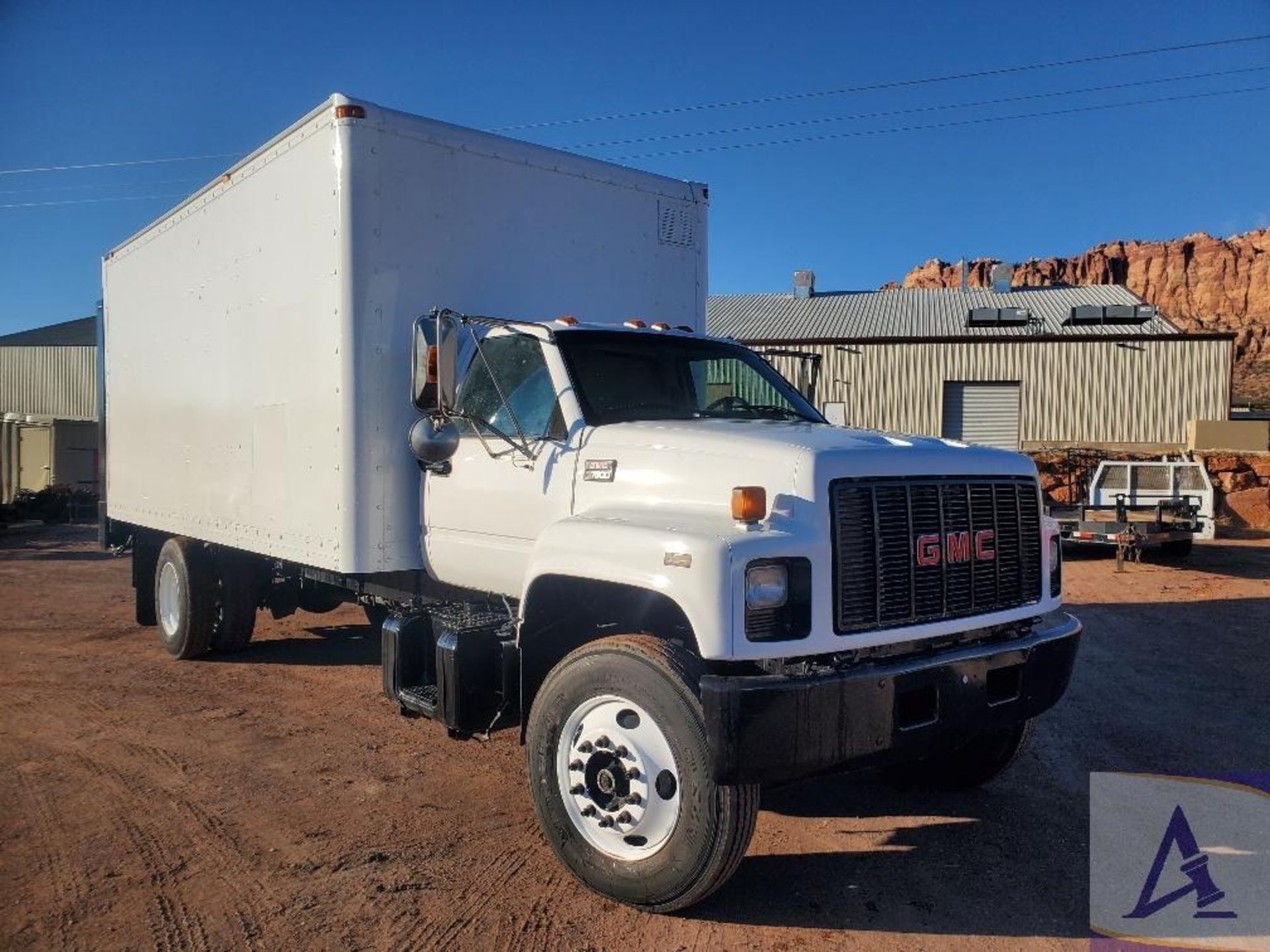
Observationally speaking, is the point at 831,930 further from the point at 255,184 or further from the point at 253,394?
the point at 255,184

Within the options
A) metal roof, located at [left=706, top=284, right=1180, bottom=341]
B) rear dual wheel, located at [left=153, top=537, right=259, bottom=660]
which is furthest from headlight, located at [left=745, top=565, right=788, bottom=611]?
metal roof, located at [left=706, top=284, right=1180, bottom=341]

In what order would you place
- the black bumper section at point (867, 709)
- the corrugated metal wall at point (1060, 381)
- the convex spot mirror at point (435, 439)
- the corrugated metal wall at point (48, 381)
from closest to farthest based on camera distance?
the black bumper section at point (867, 709) → the convex spot mirror at point (435, 439) → the corrugated metal wall at point (1060, 381) → the corrugated metal wall at point (48, 381)

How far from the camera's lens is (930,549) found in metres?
3.91

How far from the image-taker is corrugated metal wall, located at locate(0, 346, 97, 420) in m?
32.7

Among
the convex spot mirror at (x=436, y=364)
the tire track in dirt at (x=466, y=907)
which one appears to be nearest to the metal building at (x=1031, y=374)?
the convex spot mirror at (x=436, y=364)

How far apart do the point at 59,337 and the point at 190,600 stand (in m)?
32.9

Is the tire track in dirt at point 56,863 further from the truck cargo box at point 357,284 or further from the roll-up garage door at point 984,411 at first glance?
the roll-up garage door at point 984,411

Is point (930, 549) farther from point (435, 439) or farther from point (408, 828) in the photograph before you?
point (408, 828)

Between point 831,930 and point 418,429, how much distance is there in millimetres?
2934

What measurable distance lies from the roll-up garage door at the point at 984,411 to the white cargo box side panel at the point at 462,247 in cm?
2279

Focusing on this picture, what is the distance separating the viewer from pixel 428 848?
430cm

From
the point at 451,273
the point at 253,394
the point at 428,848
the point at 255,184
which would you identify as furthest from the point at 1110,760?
the point at 255,184

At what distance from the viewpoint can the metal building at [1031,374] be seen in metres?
26.2

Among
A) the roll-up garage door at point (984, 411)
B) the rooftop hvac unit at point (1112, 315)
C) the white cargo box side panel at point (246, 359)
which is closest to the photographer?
the white cargo box side panel at point (246, 359)
